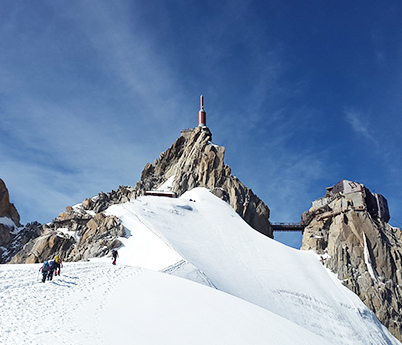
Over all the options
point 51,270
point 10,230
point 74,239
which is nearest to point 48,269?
point 51,270

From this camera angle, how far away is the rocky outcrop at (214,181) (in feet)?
232

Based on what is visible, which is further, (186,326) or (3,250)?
(3,250)

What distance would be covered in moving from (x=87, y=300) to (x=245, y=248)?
33.4 metres

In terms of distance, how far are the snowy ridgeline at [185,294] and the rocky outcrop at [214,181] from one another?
12.8 m

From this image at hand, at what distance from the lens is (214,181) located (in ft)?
240

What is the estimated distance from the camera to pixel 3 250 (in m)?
73.6

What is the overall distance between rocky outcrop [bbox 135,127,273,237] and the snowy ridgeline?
12848 millimetres

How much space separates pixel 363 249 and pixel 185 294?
150 feet


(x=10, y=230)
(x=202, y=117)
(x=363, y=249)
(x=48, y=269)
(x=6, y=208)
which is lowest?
(x=48, y=269)

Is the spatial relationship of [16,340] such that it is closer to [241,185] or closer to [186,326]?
[186,326]

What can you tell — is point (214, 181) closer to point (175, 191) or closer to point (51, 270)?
point (175, 191)

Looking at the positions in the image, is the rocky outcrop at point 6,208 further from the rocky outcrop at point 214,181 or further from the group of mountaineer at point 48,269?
the group of mountaineer at point 48,269

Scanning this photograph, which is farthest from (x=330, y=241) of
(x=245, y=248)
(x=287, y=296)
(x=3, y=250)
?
(x=3, y=250)

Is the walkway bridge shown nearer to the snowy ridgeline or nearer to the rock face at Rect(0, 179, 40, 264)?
the snowy ridgeline
